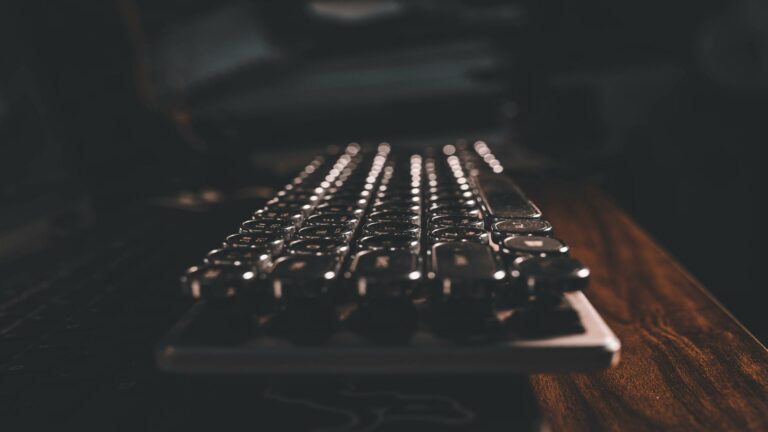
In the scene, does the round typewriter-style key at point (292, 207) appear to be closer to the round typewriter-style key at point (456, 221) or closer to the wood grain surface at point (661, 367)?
the round typewriter-style key at point (456, 221)

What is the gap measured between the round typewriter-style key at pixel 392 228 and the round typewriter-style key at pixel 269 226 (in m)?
0.06

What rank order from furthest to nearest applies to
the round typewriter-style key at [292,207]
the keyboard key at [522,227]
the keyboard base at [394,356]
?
1. the round typewriter-style key at [292,207]
2. the keyboard key at [522,227]
3. the keyboard base at [394,356]

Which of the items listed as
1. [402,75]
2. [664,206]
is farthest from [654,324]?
[664,206]

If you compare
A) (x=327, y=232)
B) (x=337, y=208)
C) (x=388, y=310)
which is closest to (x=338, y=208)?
(x=337, y=208)

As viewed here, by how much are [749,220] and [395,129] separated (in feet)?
2.90

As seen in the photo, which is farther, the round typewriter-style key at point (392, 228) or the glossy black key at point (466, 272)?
the round typewriter-style key at point (392, 228)

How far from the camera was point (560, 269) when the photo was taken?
310 mm

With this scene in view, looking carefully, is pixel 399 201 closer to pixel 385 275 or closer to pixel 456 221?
pixel 456 221

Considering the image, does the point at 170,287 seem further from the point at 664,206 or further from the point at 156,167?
the point at 664,206

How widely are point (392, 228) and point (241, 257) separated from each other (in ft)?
0.40

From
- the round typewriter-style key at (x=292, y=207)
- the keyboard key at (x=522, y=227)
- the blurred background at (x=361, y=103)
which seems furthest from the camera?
the blurred background at (x=361, y=103)

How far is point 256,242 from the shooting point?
1.23 feet

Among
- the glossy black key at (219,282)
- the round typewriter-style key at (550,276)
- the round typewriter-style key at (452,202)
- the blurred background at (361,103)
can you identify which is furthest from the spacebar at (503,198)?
the blurred background at (361,103)

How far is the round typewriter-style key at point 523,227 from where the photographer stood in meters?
0.39
